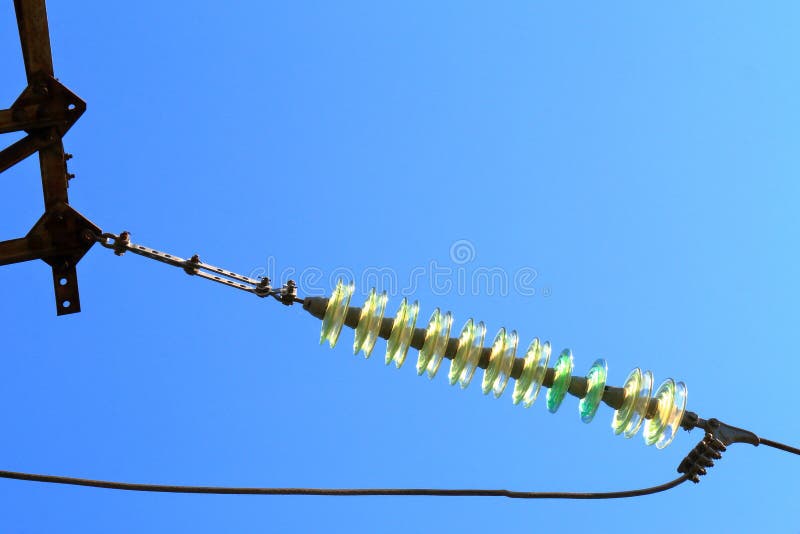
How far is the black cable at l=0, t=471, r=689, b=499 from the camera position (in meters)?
7.11

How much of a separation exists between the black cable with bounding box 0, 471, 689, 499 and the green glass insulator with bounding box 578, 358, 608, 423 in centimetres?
61

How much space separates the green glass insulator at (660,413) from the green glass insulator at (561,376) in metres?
0.59

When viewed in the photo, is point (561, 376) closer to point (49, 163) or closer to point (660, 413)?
point (660, 413)

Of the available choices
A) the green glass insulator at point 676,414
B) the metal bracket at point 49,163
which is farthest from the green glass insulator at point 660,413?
the metal bracket at point 49,163

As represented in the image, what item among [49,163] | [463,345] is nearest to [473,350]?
[463,345]

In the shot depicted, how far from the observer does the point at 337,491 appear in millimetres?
7312

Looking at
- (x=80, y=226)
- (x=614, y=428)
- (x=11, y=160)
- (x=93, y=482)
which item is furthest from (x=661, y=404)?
(x=11, y=160)

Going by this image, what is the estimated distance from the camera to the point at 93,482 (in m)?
7.15

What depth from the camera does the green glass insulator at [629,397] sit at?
291 inches

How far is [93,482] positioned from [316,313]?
1.76 metres

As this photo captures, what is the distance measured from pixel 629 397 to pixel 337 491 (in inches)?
77.7

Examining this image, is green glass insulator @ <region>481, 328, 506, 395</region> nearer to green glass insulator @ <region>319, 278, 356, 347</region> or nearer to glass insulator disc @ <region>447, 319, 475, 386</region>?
glass insulator disc @ <region>447, 319, 475, 386</region>

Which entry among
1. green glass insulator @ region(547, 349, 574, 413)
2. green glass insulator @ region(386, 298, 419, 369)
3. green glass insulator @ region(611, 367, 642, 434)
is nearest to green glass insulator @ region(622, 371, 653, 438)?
green glass insulator @ region(611, 367, 642, 434)

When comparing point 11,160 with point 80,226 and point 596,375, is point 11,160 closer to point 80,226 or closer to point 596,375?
point 80,226
